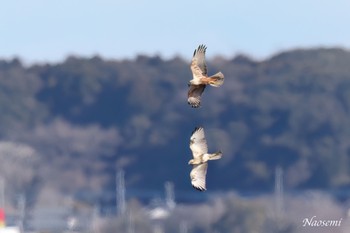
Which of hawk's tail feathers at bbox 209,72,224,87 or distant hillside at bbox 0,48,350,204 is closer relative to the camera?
hawk's tail feathers at bbox 209,72,224,87

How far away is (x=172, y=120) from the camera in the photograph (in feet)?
281

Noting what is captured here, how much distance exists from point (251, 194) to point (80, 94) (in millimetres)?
29304

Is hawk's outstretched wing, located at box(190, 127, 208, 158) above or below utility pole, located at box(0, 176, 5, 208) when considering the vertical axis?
below

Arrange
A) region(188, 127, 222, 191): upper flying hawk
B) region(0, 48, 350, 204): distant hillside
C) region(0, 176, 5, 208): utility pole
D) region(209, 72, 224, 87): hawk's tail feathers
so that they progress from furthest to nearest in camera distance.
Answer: region(0, 48, 350, 204): distant hillside < region(0, 176, 5, 208): utility pole < region(188, 127, 222, 191): upper flying hawk < region(209, 72, 224, 87): hawk's tail feathers

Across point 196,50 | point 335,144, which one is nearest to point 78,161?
point 335,144

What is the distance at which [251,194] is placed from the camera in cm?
6575

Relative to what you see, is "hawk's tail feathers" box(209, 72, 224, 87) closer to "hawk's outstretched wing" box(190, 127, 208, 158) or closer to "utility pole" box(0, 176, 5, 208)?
"hawk's outstretched wing" box(190, 127, 208, 158)

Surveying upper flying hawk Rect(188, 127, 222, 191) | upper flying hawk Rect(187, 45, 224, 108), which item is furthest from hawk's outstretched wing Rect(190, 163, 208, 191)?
upper flying hawk Rect(187, 45, 224, 108)

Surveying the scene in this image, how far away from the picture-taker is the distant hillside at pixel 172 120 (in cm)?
7506

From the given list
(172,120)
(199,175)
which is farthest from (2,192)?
(199,175)

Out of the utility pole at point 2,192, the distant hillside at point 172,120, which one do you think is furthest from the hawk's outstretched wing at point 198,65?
the distant hillside at point 172,120

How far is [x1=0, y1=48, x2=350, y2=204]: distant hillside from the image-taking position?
2955 inches

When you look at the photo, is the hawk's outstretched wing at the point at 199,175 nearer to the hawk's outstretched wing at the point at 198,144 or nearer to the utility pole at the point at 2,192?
the hawk's outstretched wing at the point at 198,144

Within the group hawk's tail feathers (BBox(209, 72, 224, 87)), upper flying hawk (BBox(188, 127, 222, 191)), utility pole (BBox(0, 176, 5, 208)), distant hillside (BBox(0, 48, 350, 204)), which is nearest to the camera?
hawk's tail feathers (BBox(209, 72, 224, 87))
